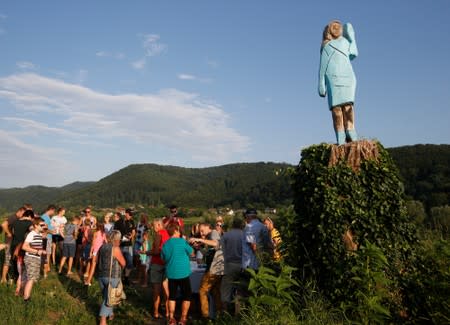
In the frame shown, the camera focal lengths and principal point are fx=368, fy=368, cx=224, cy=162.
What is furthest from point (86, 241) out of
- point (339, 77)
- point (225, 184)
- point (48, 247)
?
point (225, 184)

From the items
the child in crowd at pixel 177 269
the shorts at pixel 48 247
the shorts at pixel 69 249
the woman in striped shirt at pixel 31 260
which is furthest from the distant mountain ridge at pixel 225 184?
the shorts at pixel 48 247

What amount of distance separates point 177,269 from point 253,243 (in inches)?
51.2

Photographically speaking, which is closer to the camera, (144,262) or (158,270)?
(158,270)

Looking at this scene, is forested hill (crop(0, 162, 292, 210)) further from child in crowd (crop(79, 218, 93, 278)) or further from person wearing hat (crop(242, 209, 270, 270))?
person wearing hat (crop(242, 209, 270, 270))

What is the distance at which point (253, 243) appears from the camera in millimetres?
5898

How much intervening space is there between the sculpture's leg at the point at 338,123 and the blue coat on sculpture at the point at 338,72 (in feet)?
0.30

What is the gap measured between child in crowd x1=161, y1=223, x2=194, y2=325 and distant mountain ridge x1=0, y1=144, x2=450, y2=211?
2.04 m

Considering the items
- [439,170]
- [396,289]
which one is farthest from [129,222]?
[439,170]

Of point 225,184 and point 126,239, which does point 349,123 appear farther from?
point 225,184

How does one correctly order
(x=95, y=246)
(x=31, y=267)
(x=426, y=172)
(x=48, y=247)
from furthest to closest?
(x=426, y=172)
(x=48, y=247)
(x=95, y=246)
(x=31, y=267)

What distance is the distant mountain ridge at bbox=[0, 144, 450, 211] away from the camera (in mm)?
44906

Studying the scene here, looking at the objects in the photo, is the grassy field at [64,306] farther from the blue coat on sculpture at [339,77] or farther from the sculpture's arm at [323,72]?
the sculpture's arm at [323,72]

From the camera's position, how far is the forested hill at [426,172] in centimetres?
4016

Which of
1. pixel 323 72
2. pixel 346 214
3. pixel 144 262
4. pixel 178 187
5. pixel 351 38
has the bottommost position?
pixel 144 262
